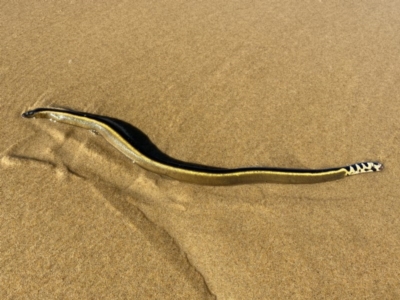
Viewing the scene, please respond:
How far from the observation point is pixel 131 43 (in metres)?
8.12

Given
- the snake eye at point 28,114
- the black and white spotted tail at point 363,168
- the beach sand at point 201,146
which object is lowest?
the black and white spotted tail at point 363,168

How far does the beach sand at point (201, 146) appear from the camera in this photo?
15.6 ft

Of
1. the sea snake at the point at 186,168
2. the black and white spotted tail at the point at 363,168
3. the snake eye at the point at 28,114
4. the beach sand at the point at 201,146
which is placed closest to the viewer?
the beach sand at the point at 201,146

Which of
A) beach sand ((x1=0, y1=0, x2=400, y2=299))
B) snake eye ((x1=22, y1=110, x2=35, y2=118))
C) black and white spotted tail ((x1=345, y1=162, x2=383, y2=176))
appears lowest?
black and white spotted tail ((x1=345, y1=162, x2=383, y2=176))

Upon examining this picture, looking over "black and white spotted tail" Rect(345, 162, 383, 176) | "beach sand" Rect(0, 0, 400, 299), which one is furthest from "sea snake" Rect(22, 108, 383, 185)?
"beach sand" Rect(0, 0, 400, 299)

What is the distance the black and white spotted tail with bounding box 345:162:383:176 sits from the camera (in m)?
5.93

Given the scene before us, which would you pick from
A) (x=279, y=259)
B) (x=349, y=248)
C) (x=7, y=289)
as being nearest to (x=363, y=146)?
(x=349, y=248)

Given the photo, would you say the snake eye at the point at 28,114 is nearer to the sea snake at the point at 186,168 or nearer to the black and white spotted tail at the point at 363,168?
the sea snake at the point at 186,168

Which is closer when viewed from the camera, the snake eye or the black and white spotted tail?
the black and white spotted tail

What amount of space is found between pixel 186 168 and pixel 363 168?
3103mm

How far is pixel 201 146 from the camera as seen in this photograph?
20.7ft

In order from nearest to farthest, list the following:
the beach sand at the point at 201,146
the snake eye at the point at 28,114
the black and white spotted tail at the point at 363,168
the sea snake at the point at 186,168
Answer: the beach sand at the point at 201,146, the sea snake at the point at 186,168, the black and white spotted tail at the point at 363,168, the snake eye at the point at 28,114

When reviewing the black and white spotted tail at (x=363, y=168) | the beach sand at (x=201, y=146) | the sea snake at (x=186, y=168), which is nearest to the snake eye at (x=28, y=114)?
the sea snake at (x=186, y=168)

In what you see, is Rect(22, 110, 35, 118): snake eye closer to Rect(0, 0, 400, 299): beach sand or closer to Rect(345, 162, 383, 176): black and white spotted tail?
Rect(0, 0, 400, 299): beach sand
